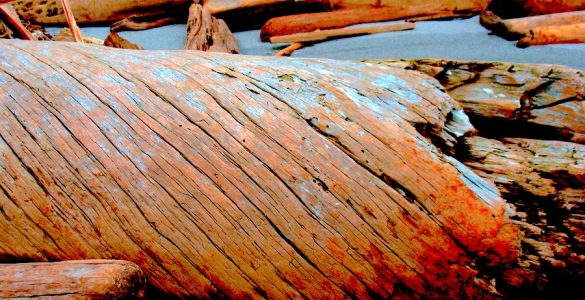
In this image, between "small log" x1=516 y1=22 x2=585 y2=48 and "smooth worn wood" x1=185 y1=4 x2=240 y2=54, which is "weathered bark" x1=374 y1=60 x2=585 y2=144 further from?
"smooth worn wood" x1=185 y1=4 x2=240 y2=54

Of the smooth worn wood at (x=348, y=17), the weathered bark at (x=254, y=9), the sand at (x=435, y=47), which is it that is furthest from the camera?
the weathered bark at (x=254, y=9)

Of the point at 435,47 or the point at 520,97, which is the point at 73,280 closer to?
the point at 520,97

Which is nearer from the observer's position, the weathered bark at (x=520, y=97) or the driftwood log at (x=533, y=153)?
the driftwood log at (x=533, y=153)

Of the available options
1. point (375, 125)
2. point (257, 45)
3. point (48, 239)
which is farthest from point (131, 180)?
point (257, 45)

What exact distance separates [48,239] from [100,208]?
0.25m

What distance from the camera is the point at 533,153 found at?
1697 millimetres

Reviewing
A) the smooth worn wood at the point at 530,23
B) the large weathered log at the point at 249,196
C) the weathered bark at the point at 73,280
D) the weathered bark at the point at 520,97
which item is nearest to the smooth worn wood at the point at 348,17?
the smooth worn wood at the point at 530,23

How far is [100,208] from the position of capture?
148 centimetres

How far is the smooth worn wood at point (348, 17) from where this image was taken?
329 centimetres

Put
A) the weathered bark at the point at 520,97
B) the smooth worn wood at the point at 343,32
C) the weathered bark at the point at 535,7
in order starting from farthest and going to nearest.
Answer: the smooth worn wood at the point at 343,32, the weathered bark at the point at 535,7, the weathered bark at the point at 520,97

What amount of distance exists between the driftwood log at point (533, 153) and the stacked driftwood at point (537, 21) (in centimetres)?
65

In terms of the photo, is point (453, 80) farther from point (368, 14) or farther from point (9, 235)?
point (9, 235)

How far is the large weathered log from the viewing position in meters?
1.42

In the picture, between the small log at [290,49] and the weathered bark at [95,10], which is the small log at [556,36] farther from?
the weathered bark at [95,10]
